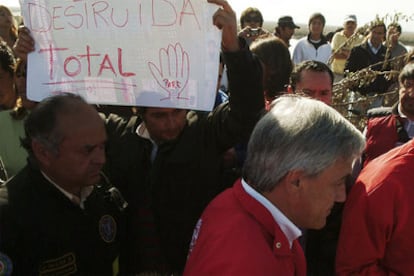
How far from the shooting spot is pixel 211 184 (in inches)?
83.8

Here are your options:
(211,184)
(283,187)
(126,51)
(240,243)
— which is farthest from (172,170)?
(240,243)

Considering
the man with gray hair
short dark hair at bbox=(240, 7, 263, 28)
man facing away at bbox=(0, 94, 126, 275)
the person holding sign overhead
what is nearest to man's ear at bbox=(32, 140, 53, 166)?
man facing away at bbox=(0, 94, 126, 275)

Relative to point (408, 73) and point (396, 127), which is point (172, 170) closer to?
point (396, 127)

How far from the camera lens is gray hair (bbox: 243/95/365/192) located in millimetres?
1366

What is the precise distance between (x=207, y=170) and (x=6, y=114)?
1052mm

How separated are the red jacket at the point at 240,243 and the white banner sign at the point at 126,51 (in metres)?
0.71

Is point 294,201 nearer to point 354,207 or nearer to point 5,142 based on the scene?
point 354,207

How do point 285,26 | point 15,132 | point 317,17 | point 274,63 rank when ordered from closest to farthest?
1. point 15,132
2. point 274,63
3. point 285,26
4. point 317,17

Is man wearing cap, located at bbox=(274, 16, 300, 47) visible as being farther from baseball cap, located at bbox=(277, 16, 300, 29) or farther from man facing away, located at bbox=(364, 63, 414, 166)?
man facing away, located at bbox=(364, 63, 414, 166)

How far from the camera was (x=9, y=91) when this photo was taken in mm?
2713

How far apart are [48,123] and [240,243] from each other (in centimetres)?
89

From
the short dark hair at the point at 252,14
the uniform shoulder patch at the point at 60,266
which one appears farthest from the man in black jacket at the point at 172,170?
the short dark hair at the point at 252,14

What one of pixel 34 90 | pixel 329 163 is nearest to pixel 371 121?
pixel 329 163

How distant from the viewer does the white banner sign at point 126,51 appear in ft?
6.59
